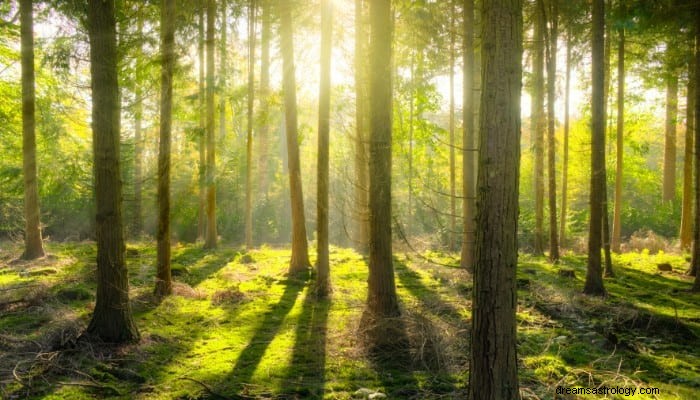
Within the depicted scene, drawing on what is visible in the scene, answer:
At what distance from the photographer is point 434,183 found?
25609 mm

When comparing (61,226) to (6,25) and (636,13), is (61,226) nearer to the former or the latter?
(6,25)

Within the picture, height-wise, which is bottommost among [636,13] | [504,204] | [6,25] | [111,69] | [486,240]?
[486,240]

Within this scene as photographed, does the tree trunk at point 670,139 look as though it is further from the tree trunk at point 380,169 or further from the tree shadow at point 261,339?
the tree shadow at point 261,339

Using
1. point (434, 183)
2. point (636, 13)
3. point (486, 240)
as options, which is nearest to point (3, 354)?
point (486, 240)

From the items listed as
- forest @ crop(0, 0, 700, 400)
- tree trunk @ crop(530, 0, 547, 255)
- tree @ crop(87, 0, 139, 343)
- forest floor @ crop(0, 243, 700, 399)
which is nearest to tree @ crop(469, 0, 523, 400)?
forest @ crop(0, 0, 700, 400)

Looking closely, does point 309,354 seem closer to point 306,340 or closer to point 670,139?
point 306,340

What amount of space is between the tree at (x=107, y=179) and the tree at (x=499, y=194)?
4826mm

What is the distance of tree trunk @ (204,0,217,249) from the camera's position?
1170cm

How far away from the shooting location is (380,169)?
727cm

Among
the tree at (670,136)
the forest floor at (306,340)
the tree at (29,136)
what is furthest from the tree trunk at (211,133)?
the tree at (670,136)

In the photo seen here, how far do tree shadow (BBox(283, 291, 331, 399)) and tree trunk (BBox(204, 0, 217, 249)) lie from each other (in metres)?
5.69

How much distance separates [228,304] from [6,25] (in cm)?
1088

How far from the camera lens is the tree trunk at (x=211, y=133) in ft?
38.4

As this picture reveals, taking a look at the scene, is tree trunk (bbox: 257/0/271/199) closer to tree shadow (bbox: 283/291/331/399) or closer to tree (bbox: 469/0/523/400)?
tree shadow (bbox: 283/291/331/399)
